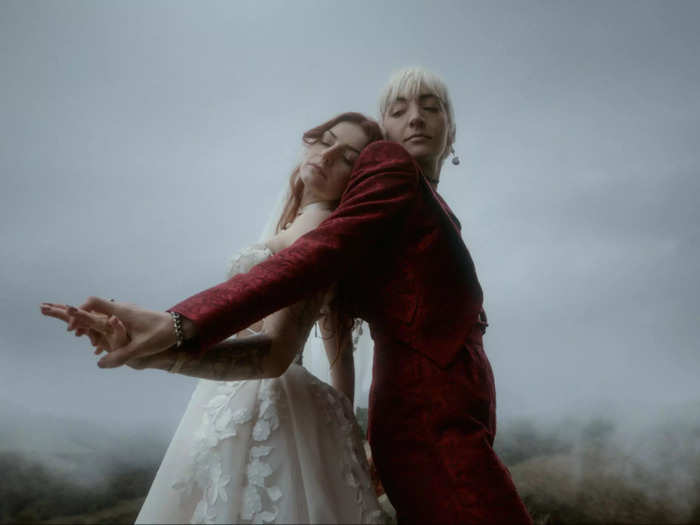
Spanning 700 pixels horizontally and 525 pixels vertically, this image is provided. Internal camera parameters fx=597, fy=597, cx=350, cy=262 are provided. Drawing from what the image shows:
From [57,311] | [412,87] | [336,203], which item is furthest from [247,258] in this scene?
[412,87]

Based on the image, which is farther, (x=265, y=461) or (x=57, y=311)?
(x=265, y=461)

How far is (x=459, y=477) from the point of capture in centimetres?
114

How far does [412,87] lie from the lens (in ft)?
5.13

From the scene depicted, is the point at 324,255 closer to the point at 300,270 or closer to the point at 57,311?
the point at 300,270

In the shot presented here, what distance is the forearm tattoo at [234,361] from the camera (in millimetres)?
1081

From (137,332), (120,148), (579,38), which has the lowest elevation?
(137,332)

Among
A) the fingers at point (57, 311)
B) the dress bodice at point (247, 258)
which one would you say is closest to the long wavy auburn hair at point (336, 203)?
the dress bodice at point (247, 258)

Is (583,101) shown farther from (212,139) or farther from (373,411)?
(373,411)

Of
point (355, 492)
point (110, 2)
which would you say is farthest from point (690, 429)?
point (110, 2)

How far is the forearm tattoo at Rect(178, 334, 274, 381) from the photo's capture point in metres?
1.08

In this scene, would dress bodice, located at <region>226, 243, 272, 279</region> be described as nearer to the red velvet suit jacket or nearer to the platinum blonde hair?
the red velvet suit jacket

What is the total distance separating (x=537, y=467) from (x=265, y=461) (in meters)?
2.61

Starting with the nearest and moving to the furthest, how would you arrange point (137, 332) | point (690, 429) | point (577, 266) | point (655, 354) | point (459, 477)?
point (137, 332)
point (459, 477)
point (690, 429)
point (655, 354)
point (577, 266)

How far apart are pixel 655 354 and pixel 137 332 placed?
11.8 ft
